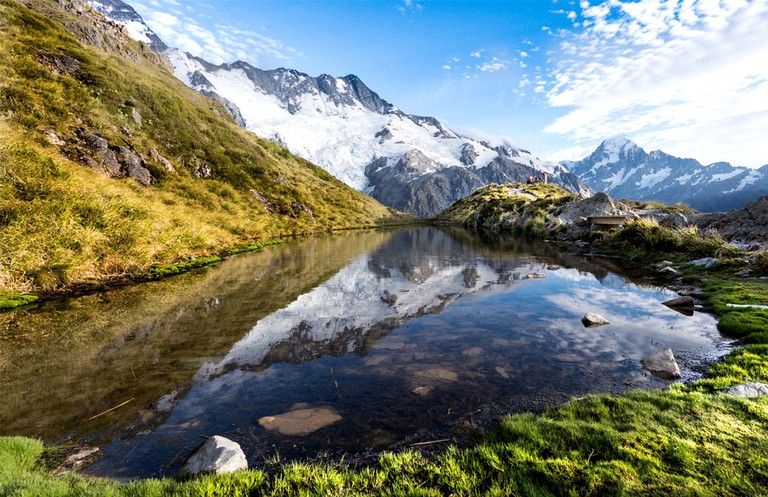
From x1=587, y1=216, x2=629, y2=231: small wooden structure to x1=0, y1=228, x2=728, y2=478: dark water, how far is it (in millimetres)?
17584

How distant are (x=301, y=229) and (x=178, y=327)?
50.5m

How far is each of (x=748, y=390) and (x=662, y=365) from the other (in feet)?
5.75

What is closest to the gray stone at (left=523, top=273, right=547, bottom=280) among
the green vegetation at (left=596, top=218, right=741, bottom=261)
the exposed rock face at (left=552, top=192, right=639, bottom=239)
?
the green vegetation at (left=596, top=218, right=741, bottom=261)

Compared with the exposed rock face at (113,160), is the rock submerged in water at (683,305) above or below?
below

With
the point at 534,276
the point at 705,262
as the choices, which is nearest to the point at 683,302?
the point at 534,276

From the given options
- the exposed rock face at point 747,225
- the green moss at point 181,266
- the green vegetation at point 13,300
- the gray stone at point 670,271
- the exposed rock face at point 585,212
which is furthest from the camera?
the exposed rock face at point 585,212

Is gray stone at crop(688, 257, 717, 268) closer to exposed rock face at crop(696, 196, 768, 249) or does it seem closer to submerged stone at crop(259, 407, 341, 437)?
exposed rock face at crop(696, 196, 768, 249)

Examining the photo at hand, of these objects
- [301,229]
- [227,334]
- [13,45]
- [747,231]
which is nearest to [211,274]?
[227,334]

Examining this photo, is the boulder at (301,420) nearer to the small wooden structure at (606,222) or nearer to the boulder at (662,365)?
the boulder at (662,365)

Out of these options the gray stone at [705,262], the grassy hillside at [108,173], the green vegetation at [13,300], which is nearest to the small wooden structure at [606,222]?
the gray stone at [705,262]

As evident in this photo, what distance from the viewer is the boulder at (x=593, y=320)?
36.6 feet

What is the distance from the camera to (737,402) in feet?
17.8

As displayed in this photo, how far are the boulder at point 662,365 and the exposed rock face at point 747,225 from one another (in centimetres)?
1842

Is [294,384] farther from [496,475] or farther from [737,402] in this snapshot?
[737,402]
